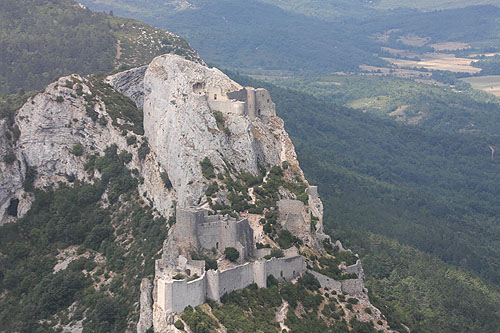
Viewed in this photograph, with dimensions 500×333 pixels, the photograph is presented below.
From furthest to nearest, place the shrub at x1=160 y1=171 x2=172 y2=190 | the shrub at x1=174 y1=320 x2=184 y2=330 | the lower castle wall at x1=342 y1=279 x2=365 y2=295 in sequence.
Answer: the shrub at x1=160 y1=171 x2=172 y2=190
the lower castle wall at x1=342 y1=279 x2=365 y2=295
the shrub at x1=174 y1=320 x2=184 y2=330

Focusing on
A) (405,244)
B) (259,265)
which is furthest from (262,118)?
(405,244)

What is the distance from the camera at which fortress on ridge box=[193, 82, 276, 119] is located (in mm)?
92562

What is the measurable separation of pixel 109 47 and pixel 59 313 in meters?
87.6

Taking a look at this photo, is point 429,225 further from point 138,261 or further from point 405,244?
point 138,261

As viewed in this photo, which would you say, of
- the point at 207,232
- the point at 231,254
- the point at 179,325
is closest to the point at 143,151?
the point at 207,232

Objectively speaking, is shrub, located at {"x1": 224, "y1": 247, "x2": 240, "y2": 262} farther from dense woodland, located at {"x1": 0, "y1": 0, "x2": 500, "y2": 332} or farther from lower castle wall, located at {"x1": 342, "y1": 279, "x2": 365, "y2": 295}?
lower castle wall, located at {"x1": 342, "y1": 279, "x2": 365, "y2": 295}

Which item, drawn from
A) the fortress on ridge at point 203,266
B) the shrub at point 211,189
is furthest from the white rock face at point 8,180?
the fortress on ridge at point 203,266

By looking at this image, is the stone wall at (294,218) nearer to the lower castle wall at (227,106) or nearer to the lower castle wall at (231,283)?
the lower castle wall at (231,283)

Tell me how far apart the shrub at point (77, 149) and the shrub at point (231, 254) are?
1358 inches

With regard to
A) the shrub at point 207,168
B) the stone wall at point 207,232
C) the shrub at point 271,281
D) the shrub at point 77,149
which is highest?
the shrub at point 207,168

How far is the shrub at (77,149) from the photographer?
336ft

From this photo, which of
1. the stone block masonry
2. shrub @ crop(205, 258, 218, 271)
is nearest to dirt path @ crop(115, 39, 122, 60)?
the stone block masonry

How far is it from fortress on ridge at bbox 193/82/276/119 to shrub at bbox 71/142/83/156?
1683 centimetres

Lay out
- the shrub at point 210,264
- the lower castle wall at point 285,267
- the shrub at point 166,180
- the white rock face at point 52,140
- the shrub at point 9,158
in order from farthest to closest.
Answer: the shrub at point 9,158, the white rock face at point 52,140, the shrub at point 166,180, the lower castle wall at point 285,267, the shrub at point 210,264
